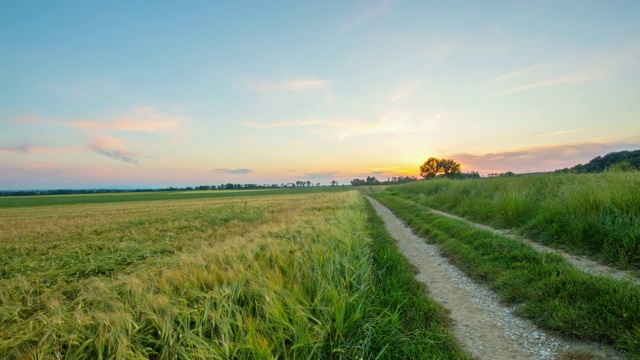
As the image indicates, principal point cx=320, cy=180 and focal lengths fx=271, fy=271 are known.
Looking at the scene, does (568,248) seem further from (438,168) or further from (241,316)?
(438,168)

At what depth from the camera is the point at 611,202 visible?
755 cm

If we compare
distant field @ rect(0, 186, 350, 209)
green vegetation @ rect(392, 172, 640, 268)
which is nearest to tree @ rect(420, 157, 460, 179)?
distant field @ rect(0, 186, 350, 209)

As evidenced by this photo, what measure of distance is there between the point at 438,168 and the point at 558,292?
97.4 m

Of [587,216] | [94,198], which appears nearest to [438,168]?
[587,216]

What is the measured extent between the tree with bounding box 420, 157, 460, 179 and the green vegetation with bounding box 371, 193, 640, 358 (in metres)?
89.7

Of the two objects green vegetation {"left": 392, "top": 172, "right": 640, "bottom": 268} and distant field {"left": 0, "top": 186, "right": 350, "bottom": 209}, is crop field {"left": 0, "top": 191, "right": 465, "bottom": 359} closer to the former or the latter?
green vegetation {"left": 392, "top": 172, "right": 640, "bottom": 268}

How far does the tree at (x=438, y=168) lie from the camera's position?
3595 inches

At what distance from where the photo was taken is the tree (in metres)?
91.3

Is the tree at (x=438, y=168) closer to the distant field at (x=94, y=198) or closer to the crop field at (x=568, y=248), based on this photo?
the distant field at (x=94, y=198)

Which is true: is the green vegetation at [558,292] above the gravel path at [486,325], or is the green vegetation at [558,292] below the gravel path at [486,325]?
above

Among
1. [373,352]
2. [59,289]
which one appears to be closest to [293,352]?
[373,352]

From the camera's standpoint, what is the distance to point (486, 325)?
407cm

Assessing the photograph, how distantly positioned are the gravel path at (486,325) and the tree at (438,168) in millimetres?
90775

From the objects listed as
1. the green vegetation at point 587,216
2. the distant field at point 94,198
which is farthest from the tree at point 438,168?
the green vegetation at point 587,216
